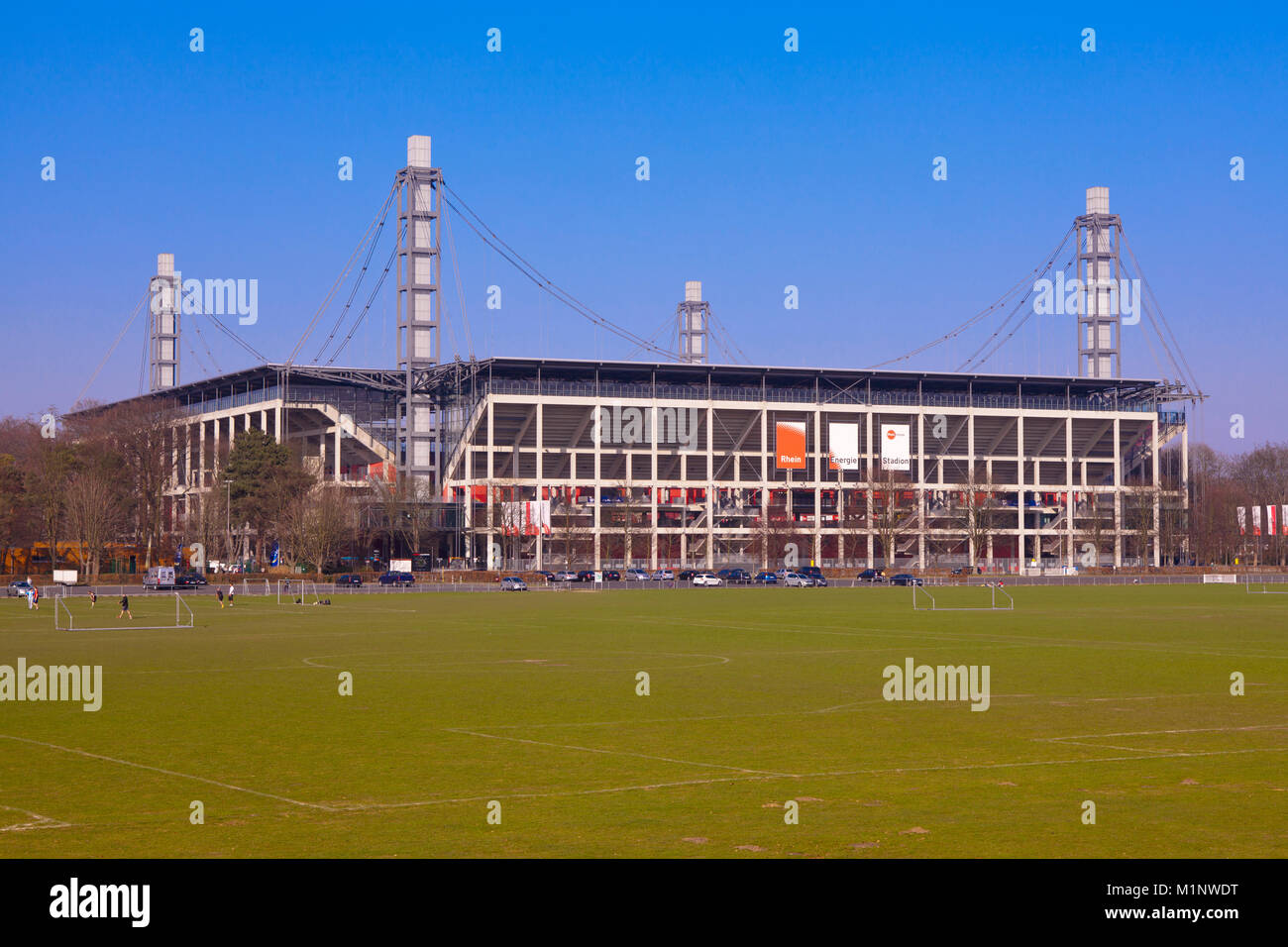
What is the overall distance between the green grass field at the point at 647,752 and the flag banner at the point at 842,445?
12609 cm

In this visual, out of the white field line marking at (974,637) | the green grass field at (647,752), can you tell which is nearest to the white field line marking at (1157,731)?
the green grass field at (647,752)

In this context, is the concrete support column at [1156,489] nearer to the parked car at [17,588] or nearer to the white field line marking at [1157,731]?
the parked car at [17,588]

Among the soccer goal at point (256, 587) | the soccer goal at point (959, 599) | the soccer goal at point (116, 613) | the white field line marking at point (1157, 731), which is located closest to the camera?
the white field line marking at point (1157, 731)

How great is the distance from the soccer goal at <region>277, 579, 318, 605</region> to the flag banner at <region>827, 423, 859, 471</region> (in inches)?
2995

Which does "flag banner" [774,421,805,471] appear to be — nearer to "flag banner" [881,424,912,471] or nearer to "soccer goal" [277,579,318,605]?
"flag banner" [881,424,912,471]

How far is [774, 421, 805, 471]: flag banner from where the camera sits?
6781 inches

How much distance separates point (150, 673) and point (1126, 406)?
180943 mm

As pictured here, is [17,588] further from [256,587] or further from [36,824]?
[36,824]

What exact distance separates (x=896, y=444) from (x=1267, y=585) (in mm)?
64030

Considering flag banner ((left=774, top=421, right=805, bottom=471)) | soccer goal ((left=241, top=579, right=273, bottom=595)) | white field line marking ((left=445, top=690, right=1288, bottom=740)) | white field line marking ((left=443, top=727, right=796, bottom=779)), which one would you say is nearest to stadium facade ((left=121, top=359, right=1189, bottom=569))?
flag banner ((left=774, top=421, right=805, bottom=471))

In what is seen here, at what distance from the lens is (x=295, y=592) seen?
107 meters

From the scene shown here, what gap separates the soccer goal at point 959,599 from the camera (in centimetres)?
7587
